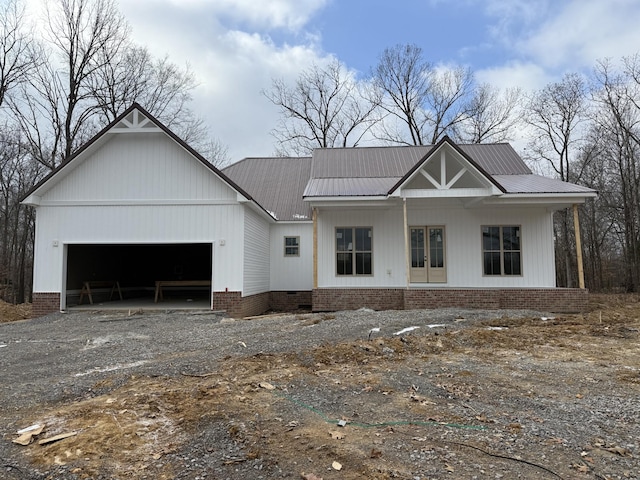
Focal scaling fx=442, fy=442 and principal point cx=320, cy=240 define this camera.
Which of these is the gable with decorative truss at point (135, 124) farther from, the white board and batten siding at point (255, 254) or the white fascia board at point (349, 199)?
the white fascia board at point (349, 199)

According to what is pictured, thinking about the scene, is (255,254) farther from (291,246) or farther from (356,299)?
(356,299)

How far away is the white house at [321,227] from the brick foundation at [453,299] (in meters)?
0.03

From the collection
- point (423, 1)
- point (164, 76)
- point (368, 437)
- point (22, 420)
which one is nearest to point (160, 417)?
point (22, 420)

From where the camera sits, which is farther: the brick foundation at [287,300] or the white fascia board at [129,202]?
the brick foundation at [287,300]

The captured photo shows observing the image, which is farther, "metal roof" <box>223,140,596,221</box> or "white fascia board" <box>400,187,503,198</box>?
"metal roof" <box>223,140,596,221</box>

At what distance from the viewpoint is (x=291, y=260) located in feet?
54.2

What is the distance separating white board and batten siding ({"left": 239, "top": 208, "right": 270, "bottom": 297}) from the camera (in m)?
12.9

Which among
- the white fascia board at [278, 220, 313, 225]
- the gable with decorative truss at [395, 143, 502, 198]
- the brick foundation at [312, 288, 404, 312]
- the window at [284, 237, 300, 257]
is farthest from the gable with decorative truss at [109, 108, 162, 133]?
the gable with decorative truss at [395, 143, 502, 198]

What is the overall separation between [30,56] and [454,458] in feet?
83.6

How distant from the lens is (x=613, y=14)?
48.3 ft

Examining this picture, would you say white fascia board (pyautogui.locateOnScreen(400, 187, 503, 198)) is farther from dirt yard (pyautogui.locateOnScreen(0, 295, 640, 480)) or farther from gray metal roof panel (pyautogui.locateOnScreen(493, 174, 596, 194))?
dirt yard (pyautogui.locateOnScreen(0, 295, 640, 480))

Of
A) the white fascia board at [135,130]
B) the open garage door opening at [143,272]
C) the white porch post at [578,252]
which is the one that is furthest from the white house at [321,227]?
the white porch post at [578,252]

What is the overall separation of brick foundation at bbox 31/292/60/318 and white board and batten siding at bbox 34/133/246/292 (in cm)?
17

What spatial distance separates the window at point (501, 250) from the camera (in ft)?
45.9
